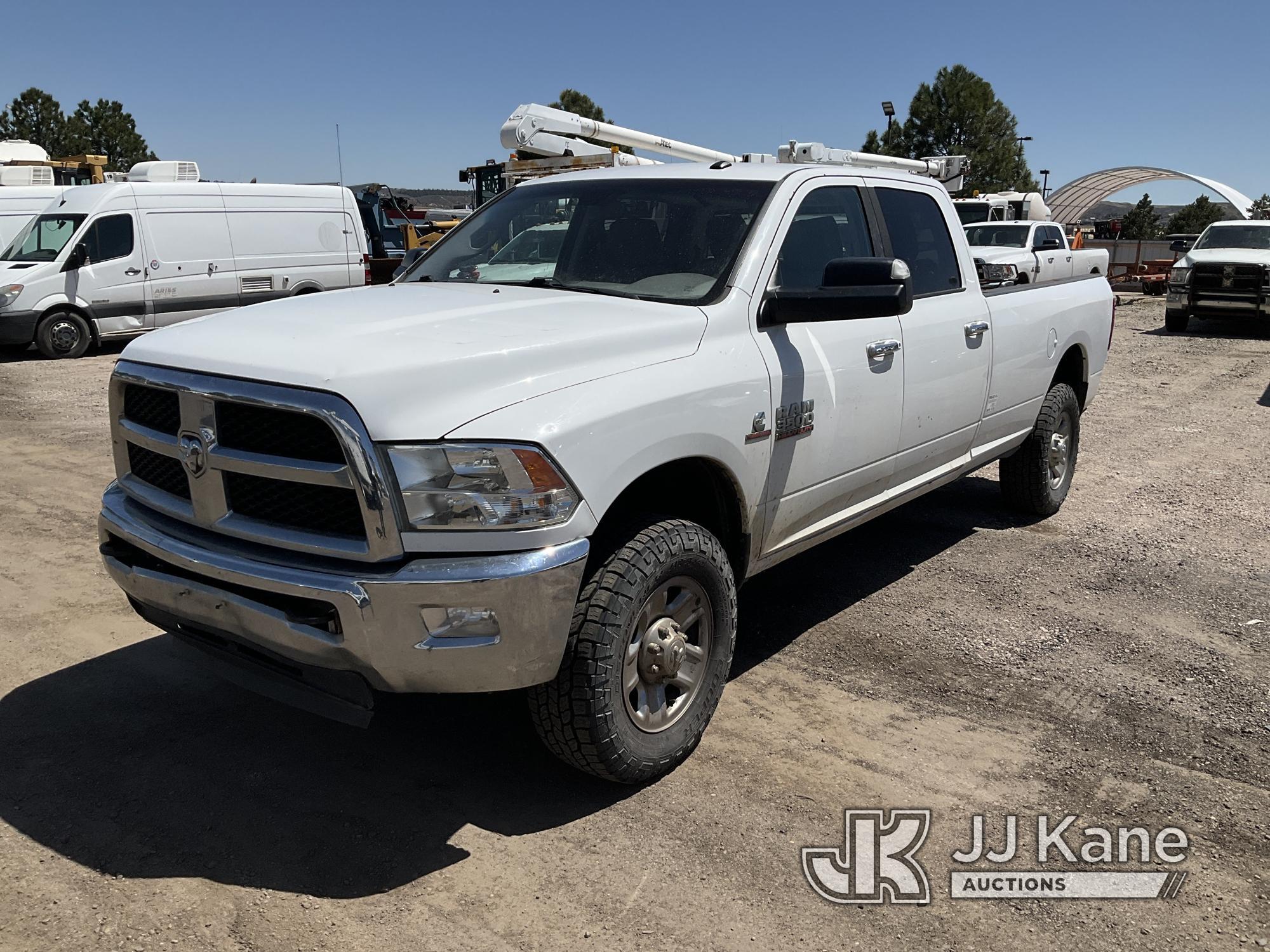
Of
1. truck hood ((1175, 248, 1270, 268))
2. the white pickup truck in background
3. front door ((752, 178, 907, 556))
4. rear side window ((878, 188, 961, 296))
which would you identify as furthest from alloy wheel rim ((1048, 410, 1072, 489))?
truck hood ((1175, 248, 1270, 268))

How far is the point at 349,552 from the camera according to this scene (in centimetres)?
281

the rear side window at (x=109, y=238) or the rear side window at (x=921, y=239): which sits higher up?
the rear side window at (x=109, y=238)

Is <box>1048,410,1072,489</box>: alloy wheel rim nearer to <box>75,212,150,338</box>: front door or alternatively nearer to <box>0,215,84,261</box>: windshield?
<box>75,212,150,338</box>: front door

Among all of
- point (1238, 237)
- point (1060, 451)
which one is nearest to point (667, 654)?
point (1060, 451)

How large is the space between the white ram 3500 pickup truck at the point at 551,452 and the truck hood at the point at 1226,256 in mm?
15372

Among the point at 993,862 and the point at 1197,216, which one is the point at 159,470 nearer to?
the point at 993,862

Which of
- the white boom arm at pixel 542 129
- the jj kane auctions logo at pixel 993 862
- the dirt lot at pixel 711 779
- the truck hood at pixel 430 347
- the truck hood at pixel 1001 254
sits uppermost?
the white boom arm at pixel 542 129

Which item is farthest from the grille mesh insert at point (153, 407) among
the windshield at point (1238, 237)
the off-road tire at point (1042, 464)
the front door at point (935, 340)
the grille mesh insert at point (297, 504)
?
the windshield at point (1238, 237)

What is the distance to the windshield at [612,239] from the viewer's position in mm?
3887

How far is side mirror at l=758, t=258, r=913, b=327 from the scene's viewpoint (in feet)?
11.9

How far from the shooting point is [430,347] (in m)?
3.01

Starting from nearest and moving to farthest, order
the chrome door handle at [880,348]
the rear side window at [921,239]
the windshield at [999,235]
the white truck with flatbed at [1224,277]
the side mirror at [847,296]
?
the side mirror at [847,296]
the chrome door handle at [880,348]
the rear side window at [921,239]
the white truck with flatbed at [1224,277]
the windshield at [999,235]

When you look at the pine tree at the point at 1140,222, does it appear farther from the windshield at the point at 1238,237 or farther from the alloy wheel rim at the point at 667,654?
the alloy wheel rim at the point at 667,654

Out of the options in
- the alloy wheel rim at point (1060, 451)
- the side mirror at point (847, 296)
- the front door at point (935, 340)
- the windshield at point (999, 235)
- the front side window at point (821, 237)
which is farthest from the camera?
the windshield at point (999, 235)
